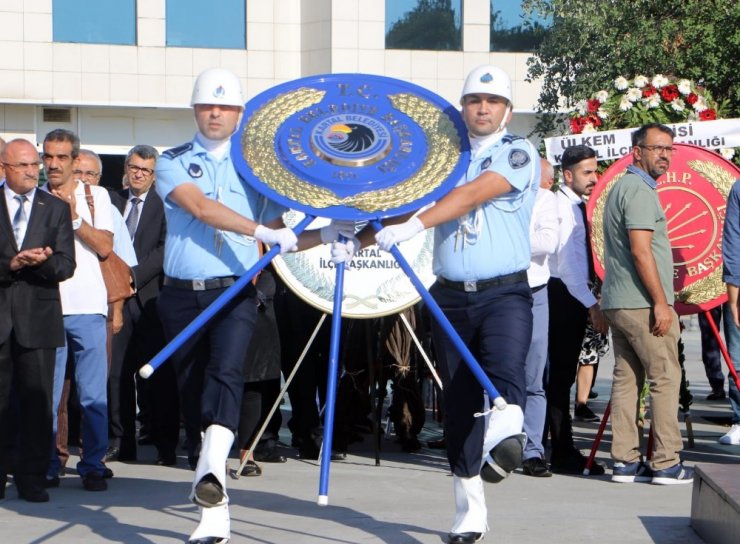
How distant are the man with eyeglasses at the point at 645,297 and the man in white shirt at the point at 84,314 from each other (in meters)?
3.00

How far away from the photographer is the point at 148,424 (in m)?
11.3

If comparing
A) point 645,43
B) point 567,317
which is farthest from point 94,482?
point 645,43

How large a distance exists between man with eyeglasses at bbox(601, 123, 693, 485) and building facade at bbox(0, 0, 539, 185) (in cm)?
1968

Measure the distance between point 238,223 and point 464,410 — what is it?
136 centimetres

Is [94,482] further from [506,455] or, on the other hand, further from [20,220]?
[506,455]

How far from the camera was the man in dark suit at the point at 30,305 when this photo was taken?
8227mm

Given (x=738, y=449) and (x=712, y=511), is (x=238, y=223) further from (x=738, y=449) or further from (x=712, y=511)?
(x=738, y=449)

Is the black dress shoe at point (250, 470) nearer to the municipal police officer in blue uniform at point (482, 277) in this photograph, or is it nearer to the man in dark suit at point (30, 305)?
the man in dark suit at point (30, 305)

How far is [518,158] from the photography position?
700 centimetres

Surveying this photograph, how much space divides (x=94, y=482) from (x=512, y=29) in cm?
2181

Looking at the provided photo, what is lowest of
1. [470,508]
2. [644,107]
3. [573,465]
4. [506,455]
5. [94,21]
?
[573,465]

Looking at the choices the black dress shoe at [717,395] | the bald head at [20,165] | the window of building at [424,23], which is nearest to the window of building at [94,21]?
the window of building at [424,23]

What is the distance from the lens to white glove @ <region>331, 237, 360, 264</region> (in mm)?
6895

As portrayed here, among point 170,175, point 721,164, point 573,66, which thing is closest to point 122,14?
point 573,66
